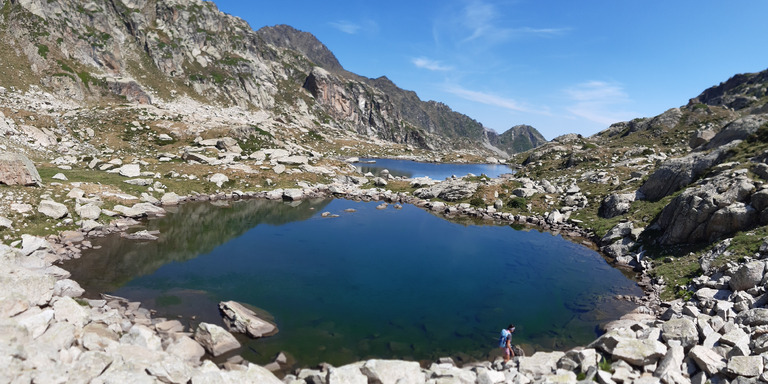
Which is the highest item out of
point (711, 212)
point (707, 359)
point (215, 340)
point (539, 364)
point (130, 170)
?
point (711, 212)

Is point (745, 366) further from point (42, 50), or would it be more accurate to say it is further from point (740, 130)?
point (42, 50)

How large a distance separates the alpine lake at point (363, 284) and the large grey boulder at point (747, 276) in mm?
7589

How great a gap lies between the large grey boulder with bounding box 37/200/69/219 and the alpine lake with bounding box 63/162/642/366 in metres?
5.10

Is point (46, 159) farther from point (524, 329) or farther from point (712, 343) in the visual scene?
point (712, 343)

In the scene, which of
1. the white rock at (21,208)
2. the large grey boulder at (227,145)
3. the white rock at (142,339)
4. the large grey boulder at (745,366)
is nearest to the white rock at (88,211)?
the white rock at (21,208)

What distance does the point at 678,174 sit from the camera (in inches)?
1975

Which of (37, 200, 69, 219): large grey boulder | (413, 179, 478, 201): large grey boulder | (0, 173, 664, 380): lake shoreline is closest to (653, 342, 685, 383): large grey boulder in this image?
(0, 173, 664, 380): lake shoreline

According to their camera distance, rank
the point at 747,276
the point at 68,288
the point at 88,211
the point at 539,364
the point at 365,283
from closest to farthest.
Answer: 1. the point at 539,364
2. the point at 747,276
3. the point at 68,288
4. the point at 365,283
5. the point at 88,211

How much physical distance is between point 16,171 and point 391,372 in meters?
48.3

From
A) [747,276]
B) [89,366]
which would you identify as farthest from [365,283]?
[747,276]

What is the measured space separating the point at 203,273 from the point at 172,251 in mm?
8274

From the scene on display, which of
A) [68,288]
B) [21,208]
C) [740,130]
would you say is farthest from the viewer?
[740,130]

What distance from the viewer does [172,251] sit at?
39344mm

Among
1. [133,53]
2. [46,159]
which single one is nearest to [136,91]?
[133,53]
